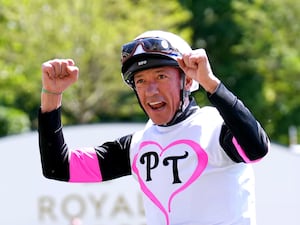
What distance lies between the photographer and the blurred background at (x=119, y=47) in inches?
770

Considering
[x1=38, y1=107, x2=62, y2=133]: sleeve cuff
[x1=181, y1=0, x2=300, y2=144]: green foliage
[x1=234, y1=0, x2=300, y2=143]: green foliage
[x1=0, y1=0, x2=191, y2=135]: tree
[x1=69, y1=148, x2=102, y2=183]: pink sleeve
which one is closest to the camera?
[x1=38, y1=107, x2=62, y2=133]: sleeve cuff

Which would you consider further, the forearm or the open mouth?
the forearm

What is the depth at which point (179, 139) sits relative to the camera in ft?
11.5

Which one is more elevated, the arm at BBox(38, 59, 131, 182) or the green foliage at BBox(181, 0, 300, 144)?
the green foliage at BBox(181, 0, 300, 144)

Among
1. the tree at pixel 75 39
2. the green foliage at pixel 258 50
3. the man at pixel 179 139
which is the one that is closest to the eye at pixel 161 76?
the man at pixel 179 139

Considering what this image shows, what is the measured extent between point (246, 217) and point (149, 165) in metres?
0.40

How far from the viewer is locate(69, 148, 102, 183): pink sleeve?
379 cm

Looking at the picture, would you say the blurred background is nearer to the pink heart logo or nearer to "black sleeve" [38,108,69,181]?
"black sleeve" [38,108,69,181]

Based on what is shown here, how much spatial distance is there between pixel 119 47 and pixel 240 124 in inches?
685

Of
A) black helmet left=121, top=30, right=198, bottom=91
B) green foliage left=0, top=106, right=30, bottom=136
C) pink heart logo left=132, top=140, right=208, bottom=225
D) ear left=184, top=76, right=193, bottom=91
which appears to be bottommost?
pink heart logo left=132, top=140, right=208, bottom=225

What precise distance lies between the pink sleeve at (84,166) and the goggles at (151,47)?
431 mm

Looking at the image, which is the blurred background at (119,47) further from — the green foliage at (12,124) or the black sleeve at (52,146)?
the black sleeve at (52,146)

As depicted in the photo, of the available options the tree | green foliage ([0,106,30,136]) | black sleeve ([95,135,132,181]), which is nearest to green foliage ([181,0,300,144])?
the tree

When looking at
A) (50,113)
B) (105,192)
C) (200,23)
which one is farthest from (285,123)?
(50,113)
